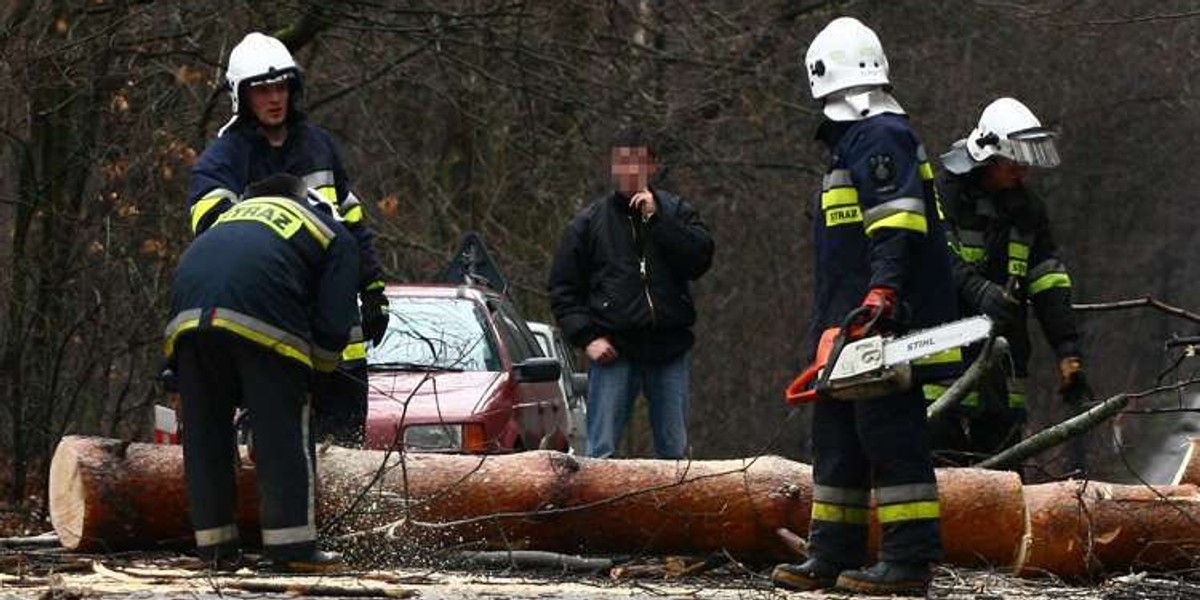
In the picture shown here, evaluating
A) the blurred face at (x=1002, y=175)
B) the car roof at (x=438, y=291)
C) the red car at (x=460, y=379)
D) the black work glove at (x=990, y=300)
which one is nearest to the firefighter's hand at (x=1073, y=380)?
the black work glove at (x=990, y=300)

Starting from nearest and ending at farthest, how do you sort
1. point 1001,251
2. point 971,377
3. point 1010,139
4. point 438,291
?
point 971,377 < point 1010,139 < point 1001,251 < point 438,291

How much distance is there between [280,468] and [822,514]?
6.37 ft

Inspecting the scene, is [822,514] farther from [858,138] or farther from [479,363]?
[479,363]

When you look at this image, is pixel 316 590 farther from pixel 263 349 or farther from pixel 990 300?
pixel 990 300

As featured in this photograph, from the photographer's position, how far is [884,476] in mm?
7949

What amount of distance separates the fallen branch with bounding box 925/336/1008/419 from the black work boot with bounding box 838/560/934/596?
1.55 meters

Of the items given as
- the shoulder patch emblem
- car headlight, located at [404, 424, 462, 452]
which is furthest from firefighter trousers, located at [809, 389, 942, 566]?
car headlight, located at [404, 424, 462, 452]

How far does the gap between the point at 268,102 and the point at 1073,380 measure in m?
4.02

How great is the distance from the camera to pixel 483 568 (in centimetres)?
891

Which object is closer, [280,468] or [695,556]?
[280,468]

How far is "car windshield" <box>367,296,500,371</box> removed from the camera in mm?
12141

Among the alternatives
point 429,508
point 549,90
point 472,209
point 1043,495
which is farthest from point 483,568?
point 472,209

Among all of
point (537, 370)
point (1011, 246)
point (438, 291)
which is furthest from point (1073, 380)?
point (438, 291)

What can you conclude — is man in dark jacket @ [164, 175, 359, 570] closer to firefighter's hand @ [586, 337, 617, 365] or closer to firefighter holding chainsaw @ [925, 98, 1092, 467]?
firefighter's hand @ [586, 337, 617, 365]
